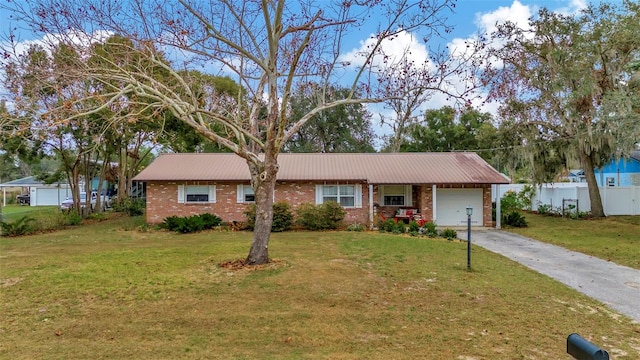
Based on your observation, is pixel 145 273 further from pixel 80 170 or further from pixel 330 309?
pixel 80 170

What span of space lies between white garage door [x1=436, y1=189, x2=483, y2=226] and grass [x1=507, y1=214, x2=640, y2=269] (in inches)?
85.1

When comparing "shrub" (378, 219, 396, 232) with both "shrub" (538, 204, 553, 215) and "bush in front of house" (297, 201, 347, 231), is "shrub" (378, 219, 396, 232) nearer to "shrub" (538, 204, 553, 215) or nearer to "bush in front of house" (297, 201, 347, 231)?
"bush in front of house" (297, 201, 347, 231)

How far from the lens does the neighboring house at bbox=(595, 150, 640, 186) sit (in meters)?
26.2

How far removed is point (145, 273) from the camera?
8.01 meters

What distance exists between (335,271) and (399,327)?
3.19 m

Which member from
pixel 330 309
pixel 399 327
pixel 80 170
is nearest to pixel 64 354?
pixel 330 309

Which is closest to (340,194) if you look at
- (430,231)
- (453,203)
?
(430,231)

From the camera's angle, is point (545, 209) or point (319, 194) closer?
point (319, 194)

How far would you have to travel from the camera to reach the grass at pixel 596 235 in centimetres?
1062

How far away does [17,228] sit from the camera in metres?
16.0

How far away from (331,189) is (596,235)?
9.95 meters

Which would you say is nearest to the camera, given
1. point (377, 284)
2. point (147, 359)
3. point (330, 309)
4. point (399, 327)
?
point (147, 359)

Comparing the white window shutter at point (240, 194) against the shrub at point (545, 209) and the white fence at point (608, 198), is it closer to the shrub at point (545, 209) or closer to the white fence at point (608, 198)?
the white fence at point (608, 198)

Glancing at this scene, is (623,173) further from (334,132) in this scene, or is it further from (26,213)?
(26,213)
